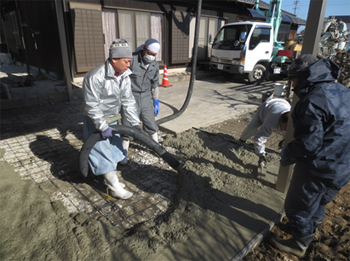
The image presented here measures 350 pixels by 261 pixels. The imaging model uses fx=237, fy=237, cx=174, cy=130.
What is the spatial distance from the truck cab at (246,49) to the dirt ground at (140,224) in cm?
671

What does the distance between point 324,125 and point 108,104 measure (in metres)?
1.98

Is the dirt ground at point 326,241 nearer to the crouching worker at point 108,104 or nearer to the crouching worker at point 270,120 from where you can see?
the crouching worker at point 270,120

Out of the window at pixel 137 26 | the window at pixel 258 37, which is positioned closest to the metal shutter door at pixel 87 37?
the window at pixel 137 26

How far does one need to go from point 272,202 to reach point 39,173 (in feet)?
9.35

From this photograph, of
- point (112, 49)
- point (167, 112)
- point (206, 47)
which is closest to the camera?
point (112, 49)

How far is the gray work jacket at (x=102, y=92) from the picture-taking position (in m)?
2.31

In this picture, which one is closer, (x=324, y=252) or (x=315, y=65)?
(x=315, y=65)

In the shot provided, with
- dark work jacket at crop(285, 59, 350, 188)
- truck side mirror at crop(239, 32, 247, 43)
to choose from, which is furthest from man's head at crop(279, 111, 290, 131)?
truck side mirror at crop(239, 32, 247, 43)

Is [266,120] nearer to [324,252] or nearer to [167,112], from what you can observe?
[324,252]

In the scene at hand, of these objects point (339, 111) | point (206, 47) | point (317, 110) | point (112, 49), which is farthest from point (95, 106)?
point (206, 47)

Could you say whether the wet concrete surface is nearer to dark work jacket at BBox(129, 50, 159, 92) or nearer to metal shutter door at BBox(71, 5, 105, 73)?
dark work jacket at BBox(129, 50, 159, 92)

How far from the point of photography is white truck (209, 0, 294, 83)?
8.96 m

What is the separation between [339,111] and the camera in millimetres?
1621

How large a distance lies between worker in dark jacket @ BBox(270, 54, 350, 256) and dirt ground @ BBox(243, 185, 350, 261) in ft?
0.82
